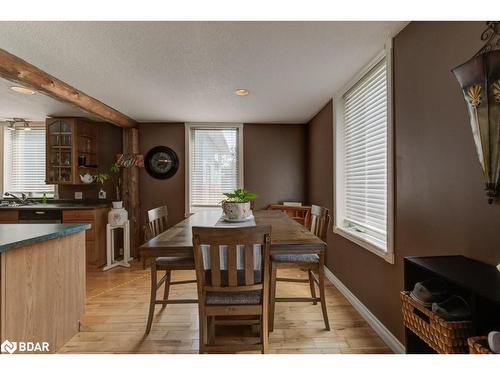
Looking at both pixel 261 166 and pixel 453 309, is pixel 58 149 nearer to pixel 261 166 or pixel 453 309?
pixel 261 166

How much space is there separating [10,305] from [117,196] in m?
3.01

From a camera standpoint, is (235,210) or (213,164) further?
(213,164)

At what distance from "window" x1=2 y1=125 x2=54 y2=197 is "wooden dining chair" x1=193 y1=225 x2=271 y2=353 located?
414 cm

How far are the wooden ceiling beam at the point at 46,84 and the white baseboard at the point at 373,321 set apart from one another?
3474mm

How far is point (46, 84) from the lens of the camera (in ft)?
7.88

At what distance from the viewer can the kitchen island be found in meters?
1.42

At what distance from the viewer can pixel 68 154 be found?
4008 millimetres

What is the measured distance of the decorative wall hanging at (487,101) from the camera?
101cm

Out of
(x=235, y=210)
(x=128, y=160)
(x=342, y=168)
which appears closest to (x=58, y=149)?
(x=128, y=160)

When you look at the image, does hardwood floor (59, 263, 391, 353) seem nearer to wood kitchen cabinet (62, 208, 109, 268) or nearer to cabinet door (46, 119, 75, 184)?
wood kitchen cabinet (62, 208, 109, 268)

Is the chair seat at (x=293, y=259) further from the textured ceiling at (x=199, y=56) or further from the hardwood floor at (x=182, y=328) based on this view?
the textured ceiling at (x=199, y=56)

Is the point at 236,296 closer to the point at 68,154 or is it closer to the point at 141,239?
the point at 141,239

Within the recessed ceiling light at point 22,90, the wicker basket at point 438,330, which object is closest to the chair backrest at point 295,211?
the wicker basket at point 438,330

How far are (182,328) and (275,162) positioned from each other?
295cm
